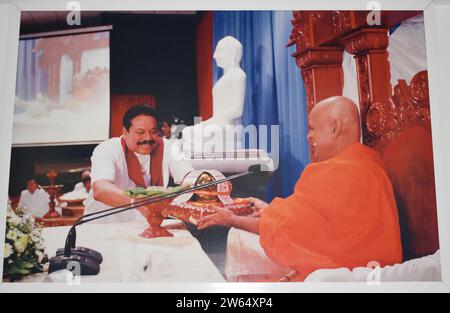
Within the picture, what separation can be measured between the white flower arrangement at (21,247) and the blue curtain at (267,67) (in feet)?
4.88

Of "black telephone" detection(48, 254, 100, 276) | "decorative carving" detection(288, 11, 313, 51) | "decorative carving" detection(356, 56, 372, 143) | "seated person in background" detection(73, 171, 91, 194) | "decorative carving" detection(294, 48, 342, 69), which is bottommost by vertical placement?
"black telephone" detection(48, 254, 100, 276)

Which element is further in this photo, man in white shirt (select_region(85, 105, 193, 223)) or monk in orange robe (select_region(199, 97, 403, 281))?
man in white shirt (select_region(85, 105, 193, 223))

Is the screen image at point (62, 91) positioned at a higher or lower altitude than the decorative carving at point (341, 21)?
lower

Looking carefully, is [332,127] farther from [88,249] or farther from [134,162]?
[88,249]

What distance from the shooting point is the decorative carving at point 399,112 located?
225 centimetres

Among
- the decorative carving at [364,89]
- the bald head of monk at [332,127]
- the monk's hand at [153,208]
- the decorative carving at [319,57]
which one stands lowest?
the monk's hand at [153,208]

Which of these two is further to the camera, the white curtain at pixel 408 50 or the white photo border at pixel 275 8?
the white curtain at pixel 408 50

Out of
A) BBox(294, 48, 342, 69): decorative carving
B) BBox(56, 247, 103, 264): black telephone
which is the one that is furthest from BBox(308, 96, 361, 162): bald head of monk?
BBox(56, 247, 103, 264): black telephone

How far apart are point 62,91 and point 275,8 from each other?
1495mm

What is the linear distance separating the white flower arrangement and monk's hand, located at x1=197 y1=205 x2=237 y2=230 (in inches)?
38.9

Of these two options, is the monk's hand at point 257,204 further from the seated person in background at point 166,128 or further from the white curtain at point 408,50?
the white curtain at point 408,50

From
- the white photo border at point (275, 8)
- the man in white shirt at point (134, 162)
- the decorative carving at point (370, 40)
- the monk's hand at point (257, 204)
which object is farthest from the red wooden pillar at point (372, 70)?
the man in white shirt at point (134, 162)

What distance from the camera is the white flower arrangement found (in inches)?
87.6

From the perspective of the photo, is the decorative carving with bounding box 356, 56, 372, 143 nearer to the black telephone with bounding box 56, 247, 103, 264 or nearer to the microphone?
the microphone
